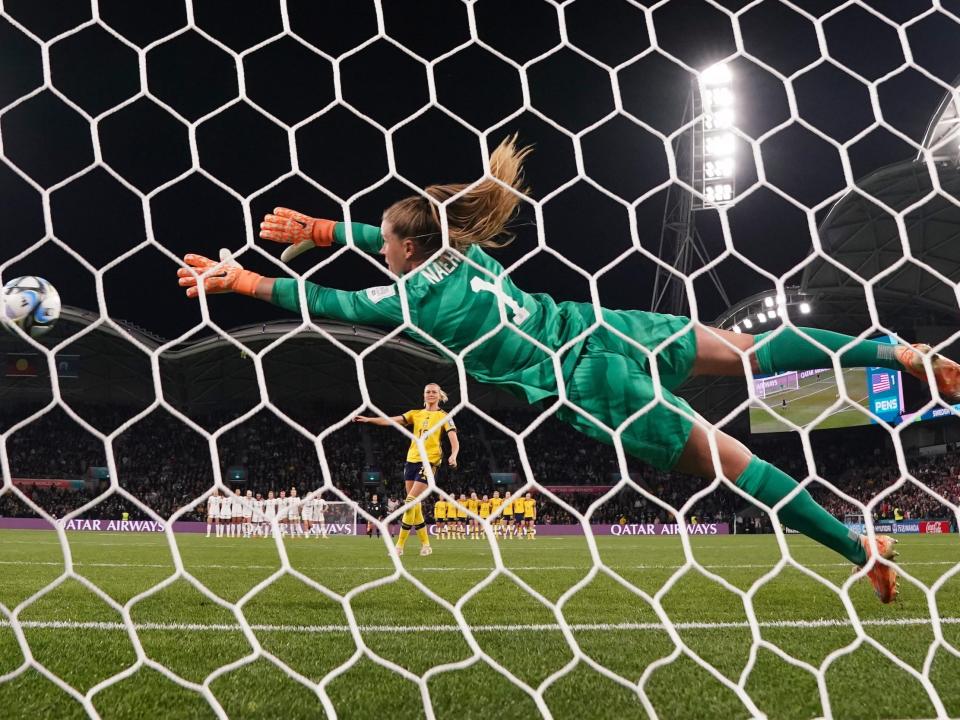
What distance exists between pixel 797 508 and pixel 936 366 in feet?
1.87

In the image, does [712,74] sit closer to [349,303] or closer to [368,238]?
[368,238]

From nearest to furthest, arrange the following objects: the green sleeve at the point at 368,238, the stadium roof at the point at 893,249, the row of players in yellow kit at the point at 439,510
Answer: the green sleeve at the point at 368,238, the row of players in yellow kit at the point at 439,510, the stadium roof at the point at 893,249

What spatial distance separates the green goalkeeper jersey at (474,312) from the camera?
86.4 inches

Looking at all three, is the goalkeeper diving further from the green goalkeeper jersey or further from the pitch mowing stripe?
the pitch mowing stripe

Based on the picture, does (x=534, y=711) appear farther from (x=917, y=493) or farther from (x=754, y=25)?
(x=917, y=493)

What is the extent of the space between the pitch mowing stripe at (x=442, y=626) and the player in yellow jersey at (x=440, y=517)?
1101 centimetres

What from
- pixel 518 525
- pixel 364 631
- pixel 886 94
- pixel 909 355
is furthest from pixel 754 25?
pixel 364 631

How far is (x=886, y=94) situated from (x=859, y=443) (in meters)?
12.4

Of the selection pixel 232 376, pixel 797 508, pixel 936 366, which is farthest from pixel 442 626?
pixel 232 376

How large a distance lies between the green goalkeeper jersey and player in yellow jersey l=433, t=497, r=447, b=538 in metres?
11.1

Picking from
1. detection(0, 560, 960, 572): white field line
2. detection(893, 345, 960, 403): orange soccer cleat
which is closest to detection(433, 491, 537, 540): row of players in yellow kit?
detection(0, 560, 960, 572): white field line

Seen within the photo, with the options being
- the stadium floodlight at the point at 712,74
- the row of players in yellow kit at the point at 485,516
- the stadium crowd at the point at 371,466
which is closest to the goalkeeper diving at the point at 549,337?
the stadium floodlight at the point at 712,74

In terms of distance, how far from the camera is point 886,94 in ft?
47.2

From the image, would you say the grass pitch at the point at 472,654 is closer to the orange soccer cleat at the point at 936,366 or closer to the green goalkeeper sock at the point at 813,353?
the orange soccer cleat at the point at 936,366
